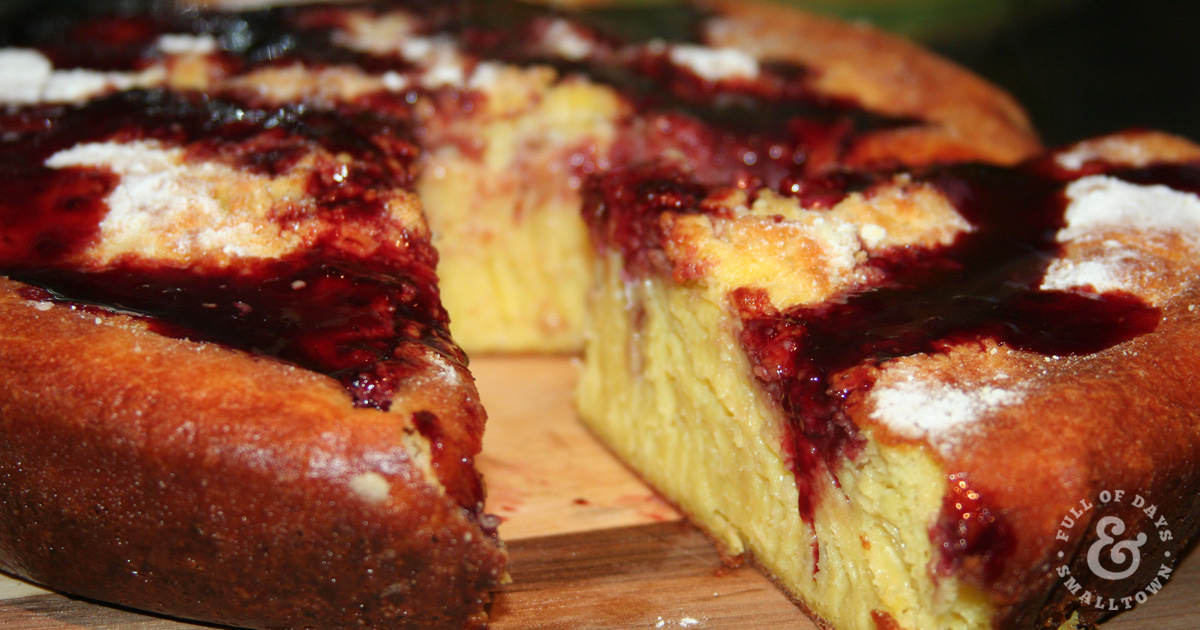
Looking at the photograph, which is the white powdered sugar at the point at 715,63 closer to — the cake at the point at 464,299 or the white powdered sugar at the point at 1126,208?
the cake at the point at 464,299

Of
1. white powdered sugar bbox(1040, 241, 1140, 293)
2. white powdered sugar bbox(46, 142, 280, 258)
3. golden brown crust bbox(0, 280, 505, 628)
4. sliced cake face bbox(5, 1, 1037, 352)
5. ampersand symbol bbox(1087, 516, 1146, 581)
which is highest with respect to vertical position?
sliced cake face bbox(5, 1, 1037, 352)

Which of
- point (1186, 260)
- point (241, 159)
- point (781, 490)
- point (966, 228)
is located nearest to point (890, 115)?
point (966, 228)

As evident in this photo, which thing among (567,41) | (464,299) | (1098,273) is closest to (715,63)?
(567,41)

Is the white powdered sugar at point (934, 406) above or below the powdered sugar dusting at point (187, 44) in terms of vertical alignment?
below

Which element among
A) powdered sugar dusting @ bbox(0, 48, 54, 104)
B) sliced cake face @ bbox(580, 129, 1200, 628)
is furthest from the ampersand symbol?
powdered sugar dusting @ bbox(0, 48, 54, 104)

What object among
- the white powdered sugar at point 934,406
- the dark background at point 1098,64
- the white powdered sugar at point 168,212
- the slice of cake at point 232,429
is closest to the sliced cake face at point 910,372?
the white powdered sugar at point 934,406

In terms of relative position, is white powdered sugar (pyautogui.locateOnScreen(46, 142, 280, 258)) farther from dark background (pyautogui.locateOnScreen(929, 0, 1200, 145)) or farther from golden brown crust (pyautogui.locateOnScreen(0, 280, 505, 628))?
dark background (pyautogui.locateOnScreen(929, 0, 1200, 145))

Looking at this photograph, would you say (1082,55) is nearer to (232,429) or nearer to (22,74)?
(232,429)

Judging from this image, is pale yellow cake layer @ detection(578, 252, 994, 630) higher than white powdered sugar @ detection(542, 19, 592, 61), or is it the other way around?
white powdered sugar @ detection(542, 19, 592, 61)
